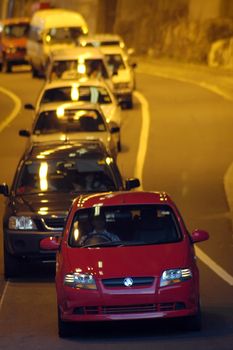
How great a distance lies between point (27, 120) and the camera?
1419 inches

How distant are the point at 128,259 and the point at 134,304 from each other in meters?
0.55

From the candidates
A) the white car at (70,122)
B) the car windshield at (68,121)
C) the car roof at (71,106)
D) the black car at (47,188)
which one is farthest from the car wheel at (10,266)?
the car roof at (71,106)

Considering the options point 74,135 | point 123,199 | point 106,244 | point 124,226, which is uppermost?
point 123,199

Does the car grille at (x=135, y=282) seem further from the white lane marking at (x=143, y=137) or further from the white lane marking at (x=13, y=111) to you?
the white lane marking at (x=13, y=111)

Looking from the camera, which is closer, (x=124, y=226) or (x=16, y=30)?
(x=124, y=226)

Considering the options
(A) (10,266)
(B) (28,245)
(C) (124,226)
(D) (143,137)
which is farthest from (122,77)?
(C) (124,226)

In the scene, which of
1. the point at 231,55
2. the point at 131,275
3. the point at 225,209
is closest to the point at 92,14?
the point at 231,55

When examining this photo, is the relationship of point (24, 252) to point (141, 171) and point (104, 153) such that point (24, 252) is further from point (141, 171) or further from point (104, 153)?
point (141, 171)

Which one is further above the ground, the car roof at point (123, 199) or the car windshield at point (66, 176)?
the car roof at point (123, 199)

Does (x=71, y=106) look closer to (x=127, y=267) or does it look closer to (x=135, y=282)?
(x=127, y=267)

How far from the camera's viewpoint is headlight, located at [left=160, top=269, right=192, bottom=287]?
13625 mm

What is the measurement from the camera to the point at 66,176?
62.8 ft

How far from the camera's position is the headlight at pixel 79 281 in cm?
1367

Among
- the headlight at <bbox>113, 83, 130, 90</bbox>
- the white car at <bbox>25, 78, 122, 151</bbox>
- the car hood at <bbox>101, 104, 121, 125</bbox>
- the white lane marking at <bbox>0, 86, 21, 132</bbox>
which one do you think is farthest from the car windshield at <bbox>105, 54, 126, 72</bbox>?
the car hood at <bbox>101, 104, 121, 125</bbox>
